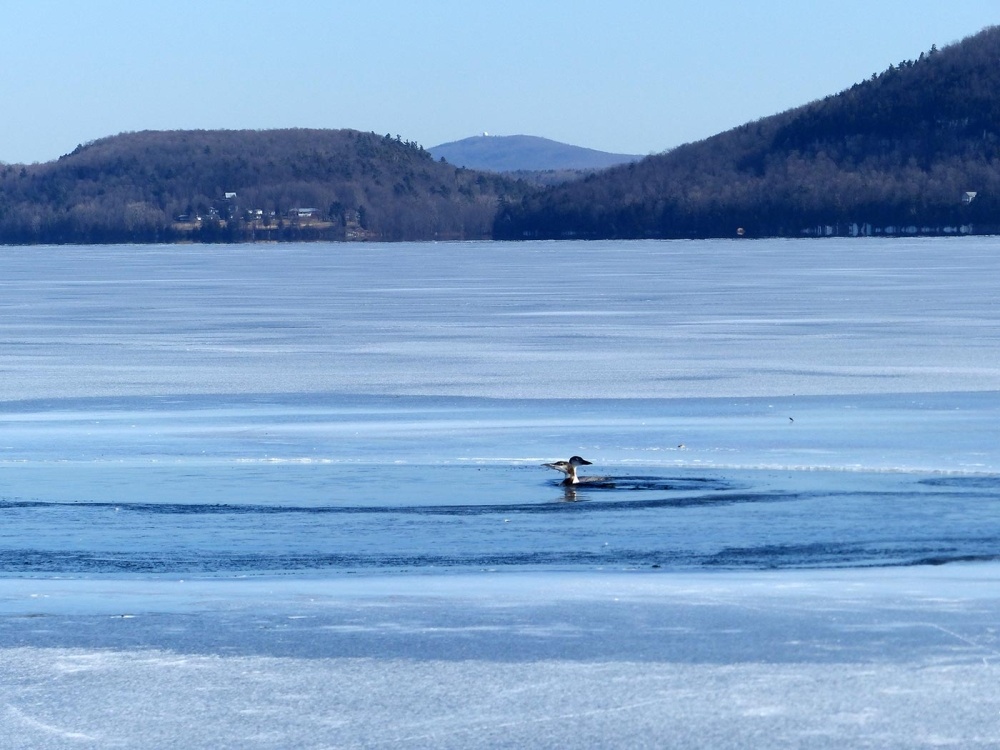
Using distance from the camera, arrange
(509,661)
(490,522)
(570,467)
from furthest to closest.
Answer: (570,467) → (490,522) → (509,661)

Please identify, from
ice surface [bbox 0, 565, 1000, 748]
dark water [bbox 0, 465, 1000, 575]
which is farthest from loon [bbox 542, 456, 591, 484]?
ice surface [bbox 0, 565, 1000, 748]

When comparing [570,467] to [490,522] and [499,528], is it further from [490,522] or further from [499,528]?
[499,528]

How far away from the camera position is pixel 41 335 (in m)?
30.9

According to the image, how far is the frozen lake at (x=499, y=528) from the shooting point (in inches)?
260

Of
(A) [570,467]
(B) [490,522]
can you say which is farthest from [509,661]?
(A) [570,467]

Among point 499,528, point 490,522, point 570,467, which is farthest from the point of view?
point 570,467

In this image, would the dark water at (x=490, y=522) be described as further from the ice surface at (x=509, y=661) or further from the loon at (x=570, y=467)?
the ice surface at (x=509, y=661)

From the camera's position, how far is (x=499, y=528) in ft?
35.1

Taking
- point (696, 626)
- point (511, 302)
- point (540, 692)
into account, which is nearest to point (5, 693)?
point (540, 692)

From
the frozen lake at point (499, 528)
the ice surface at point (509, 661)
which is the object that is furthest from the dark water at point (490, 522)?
the ice surface at point (509, 661)

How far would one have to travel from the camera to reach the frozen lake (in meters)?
6.59

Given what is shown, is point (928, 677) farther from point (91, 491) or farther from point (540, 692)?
point (91, 491)

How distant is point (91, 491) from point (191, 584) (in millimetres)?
3555

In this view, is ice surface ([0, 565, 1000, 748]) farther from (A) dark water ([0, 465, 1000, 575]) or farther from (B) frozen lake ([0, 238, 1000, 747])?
(A) dark water ([0, 465, 1000, 575])
